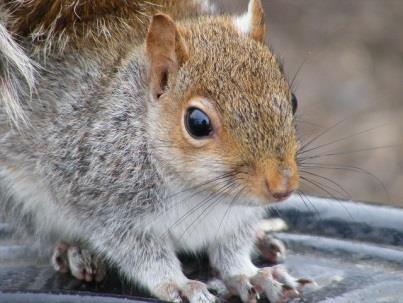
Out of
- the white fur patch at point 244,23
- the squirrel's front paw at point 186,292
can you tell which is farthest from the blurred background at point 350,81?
the squirrel's front paw at point 186,292

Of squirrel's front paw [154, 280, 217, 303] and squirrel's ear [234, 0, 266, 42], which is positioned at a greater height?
squirrel's ear [234, 0, 266, 42]

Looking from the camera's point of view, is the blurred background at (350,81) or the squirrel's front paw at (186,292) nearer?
the squirrel's front paw at (186,292)

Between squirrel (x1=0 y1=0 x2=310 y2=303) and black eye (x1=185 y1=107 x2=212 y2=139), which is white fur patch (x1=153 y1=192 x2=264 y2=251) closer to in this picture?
squirrel (x1=0 y1=0 x2=310 y2=303)

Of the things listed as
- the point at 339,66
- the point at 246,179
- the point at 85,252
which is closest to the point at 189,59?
the point at 246,179

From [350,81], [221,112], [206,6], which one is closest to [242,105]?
[221,112]

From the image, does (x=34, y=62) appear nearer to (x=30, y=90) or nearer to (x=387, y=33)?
(x=30, y=90)

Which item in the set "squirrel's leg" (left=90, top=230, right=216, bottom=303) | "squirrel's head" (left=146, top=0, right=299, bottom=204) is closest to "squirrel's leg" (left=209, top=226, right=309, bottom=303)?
"squirrel's leg" (left=90, top=230, right=216, bottom=303)

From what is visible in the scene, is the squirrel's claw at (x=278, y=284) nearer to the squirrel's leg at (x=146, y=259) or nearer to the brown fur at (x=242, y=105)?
the squirrel's leg at (x=146, y=259)

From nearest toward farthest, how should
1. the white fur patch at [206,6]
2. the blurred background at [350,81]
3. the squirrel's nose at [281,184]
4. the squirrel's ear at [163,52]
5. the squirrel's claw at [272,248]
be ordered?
1. the squirrel's nose at [281,184]
2. the squirrel's ear at [163,52]
3. the squirrel's claw at [272,248]
4. the white fur patch at [206,6]
5. the blurred background at [350,81]
